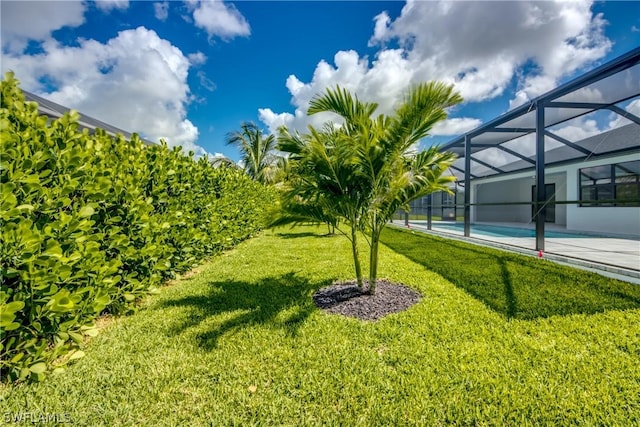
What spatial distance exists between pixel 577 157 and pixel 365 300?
1384cm

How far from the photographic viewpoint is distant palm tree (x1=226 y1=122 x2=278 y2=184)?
1973 centimetres

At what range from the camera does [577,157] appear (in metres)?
12.1

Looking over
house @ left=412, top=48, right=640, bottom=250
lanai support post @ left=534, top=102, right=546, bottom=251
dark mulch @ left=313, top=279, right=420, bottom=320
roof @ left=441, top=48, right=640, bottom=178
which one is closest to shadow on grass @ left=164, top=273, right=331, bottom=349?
dark mulch @ left=313, top=279, right=420, bottom=320

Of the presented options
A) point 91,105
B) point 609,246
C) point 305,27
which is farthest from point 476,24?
point 91,105

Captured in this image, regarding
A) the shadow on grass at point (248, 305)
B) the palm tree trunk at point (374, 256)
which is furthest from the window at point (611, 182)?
the shadow on grass at point (248, 305)

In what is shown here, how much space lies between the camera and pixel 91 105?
11180 millimetres

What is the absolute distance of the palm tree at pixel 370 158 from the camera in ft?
11.1

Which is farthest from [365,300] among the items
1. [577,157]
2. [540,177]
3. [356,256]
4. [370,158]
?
[577,157]

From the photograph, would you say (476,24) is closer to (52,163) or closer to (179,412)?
(52,163)

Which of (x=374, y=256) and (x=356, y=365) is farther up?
(x=374, y=256)

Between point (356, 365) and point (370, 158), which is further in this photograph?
point (370, 158)

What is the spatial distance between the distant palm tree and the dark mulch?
52.9ft

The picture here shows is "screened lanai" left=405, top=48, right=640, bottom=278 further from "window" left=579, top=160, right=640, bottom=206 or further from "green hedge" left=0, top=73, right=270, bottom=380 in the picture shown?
"green hedge" left=0, top=73, right=270, bottom=380

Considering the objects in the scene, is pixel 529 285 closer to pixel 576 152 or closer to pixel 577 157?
pixel 577 157
